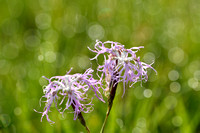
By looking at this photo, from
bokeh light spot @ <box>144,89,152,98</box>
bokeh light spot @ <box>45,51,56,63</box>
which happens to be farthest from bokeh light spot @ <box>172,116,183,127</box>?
bokeh light spot @ <box>45,51,56,63</box>

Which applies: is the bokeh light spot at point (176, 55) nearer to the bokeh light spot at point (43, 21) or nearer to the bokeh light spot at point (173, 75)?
the bokeh light spot at point (173, 75)

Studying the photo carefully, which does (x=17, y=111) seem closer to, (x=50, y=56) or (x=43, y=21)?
(x=50, y=56)

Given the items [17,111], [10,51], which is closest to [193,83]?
[17,111]

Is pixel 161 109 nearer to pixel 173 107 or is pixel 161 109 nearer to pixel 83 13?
pixel 173 107

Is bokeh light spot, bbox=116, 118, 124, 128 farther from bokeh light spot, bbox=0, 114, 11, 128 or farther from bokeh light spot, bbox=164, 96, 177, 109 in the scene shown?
bokeh light spot, bbox=0, 114, 11, 128

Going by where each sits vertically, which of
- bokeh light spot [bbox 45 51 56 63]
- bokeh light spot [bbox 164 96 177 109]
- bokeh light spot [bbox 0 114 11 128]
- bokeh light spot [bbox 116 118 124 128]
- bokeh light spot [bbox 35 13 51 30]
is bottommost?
bokeh light spot [bbox 0 114 11 128]

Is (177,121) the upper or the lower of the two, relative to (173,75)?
lower

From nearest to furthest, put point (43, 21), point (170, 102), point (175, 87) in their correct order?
point (170, 102), point (175, 87), point (43, 21)

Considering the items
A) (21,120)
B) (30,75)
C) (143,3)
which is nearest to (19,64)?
(30,75)

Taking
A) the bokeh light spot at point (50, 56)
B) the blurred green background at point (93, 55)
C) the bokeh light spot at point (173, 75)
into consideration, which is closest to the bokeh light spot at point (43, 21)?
the blurred green background at point (93, 55)
